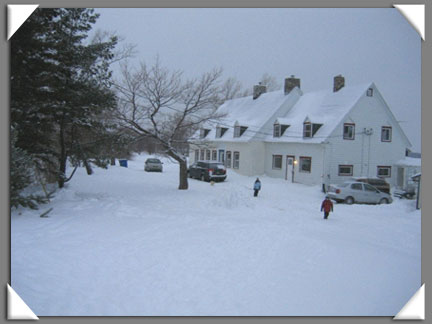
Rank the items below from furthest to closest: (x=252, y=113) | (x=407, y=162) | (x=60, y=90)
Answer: (x=252, y=113)
(x=407, y=162)
(x=60, y=90)

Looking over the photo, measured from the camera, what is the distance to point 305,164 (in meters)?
23.4

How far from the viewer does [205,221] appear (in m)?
10.6

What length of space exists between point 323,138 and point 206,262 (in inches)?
685

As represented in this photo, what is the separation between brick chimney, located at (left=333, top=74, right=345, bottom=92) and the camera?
25.1m

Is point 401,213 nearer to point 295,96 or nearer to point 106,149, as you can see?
point 106,149

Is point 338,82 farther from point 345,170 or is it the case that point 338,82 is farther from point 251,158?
point 251,158

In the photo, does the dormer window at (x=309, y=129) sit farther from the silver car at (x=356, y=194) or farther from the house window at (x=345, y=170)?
the silver car at (x=356, y=194)

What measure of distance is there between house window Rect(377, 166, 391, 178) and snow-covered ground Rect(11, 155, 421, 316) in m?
12.1

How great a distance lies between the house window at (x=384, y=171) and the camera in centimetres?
2347

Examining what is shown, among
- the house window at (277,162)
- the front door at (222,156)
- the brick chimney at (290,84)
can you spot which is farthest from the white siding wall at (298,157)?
Answer: the brick chimney at (290,84)

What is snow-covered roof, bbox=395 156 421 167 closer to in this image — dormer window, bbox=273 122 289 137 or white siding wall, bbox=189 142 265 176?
dormer window, bbox=273 122 289 137

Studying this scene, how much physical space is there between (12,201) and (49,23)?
5.72 metres

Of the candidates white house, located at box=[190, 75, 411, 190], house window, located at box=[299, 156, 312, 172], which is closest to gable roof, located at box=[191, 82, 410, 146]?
white house, located at box=[190, 75, 411, 190]

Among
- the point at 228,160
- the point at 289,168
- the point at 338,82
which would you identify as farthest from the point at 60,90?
the point at 338,82
